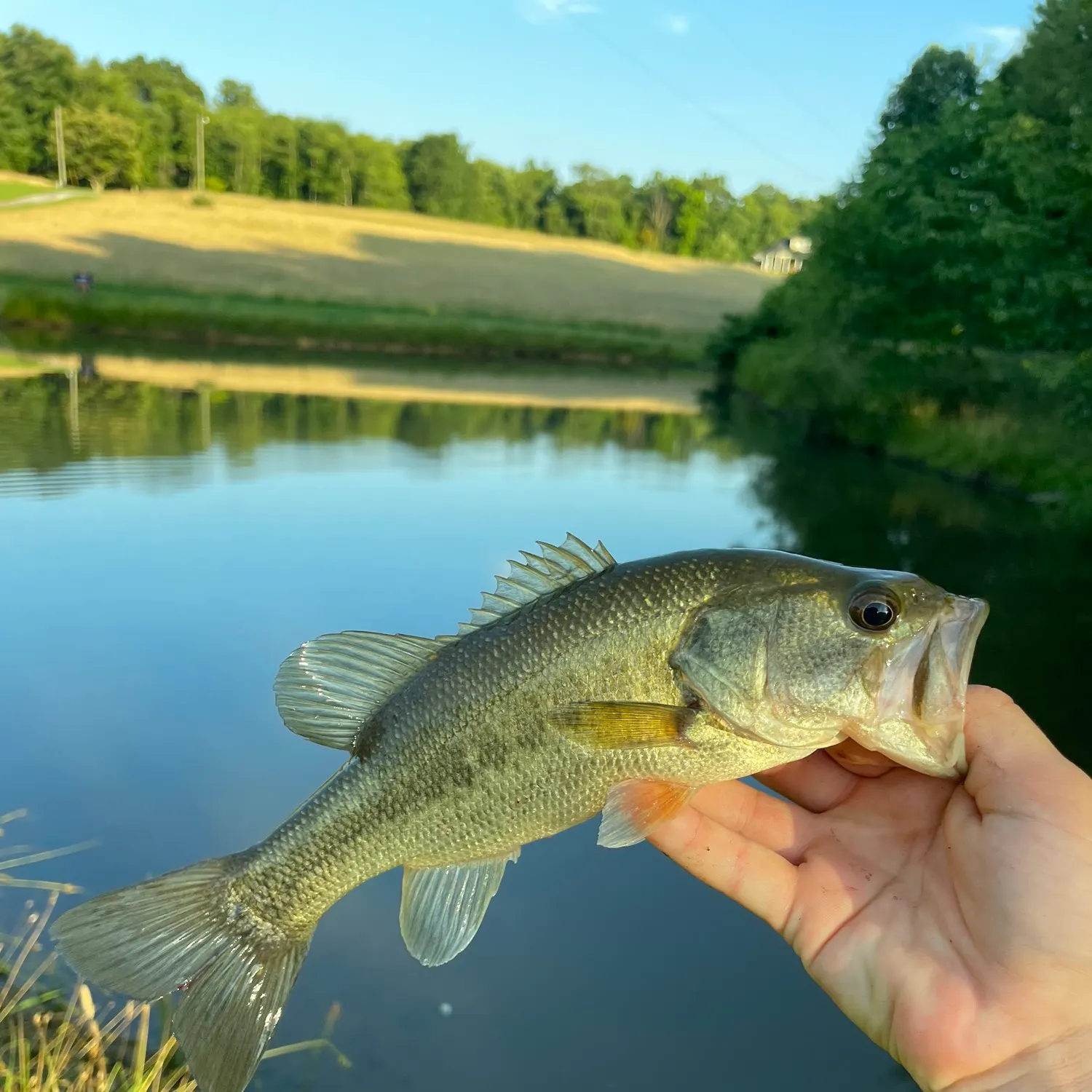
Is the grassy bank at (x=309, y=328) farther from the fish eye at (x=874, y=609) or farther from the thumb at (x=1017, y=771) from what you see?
the thumb at (x=1017, y=771)

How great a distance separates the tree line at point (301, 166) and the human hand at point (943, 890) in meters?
99.4

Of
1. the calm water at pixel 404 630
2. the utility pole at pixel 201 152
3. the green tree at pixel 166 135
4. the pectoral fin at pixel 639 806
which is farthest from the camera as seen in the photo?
the green tree at pixel 166 135

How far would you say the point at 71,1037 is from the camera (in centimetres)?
409

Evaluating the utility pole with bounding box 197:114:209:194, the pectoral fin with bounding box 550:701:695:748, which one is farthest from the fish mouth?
the utility pole with bounding box 197:114:209:194

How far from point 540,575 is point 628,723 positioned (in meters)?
0.54

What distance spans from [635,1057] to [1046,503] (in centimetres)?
1793

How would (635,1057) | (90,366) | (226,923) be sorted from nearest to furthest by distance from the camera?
(226,923) < (635,1057) < (90,366)

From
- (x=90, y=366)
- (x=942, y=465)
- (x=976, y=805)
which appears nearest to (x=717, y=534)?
(x=942, y=465)

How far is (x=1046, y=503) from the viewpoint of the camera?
63.3 feet

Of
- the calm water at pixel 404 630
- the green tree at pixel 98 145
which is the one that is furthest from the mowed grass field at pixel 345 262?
the calm water at pixel 404 630

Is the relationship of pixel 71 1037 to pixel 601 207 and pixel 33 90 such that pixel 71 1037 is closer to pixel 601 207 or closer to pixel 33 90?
pixel 33 90

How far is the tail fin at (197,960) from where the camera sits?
8.27ft

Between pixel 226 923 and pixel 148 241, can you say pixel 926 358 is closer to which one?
pixel 226 923

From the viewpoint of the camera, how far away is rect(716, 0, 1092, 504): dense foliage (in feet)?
58.8
